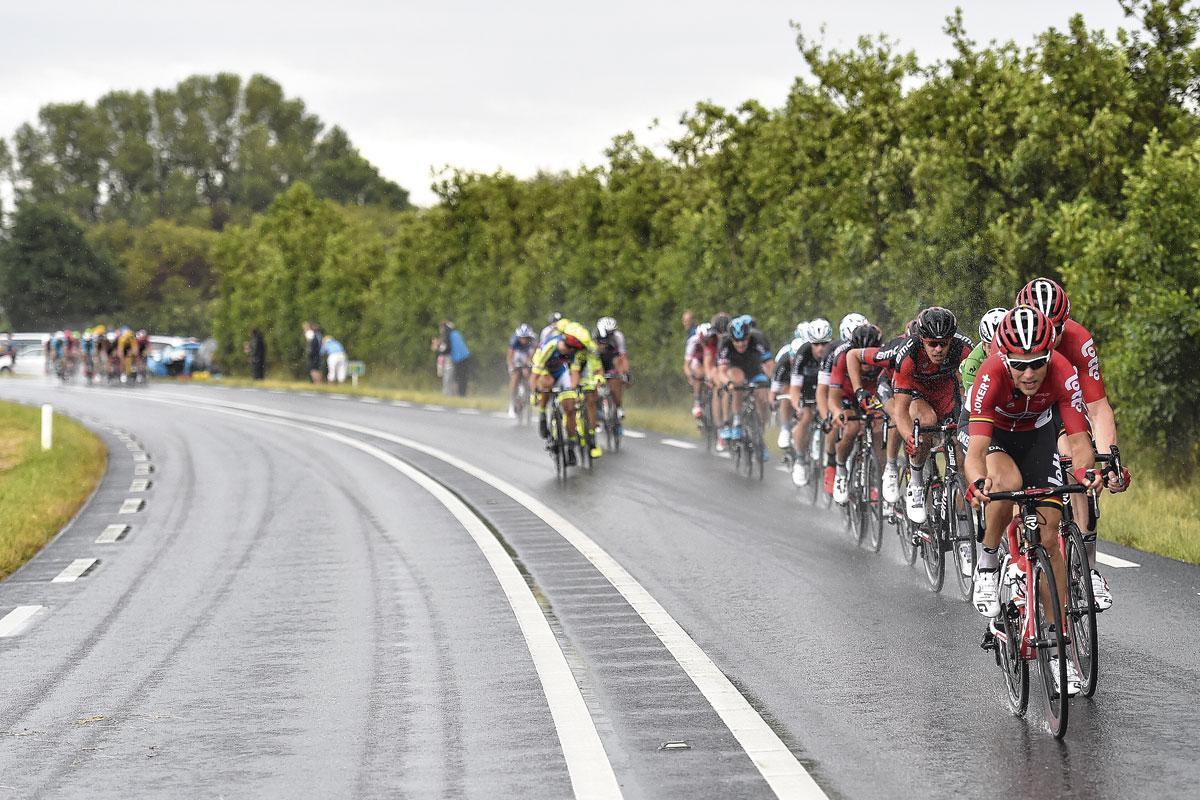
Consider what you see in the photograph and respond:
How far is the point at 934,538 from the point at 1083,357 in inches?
125

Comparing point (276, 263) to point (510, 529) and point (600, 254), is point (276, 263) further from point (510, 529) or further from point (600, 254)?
point (510, 529)

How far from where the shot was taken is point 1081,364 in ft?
25.9

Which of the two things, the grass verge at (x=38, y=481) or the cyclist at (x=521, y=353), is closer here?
the grass verge at (x=38, y=481)

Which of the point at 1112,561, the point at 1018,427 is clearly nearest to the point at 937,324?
the point at 1018,427

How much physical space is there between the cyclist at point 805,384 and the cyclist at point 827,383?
0.48ft

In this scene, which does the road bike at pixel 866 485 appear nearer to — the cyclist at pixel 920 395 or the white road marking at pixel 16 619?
the cyclist at pixel 920 395

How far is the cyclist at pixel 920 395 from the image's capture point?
35.9ft

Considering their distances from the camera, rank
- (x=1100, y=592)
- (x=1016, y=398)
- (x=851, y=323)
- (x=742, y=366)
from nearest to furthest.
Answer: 1. (x=1100, y=592)
2. (x=1016, y=398)
3. (x=851, y=323)
4. (x=742, y=366)

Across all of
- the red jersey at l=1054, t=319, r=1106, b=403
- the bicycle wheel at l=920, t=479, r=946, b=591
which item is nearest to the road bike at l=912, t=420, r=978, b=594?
the bicycle wheel at l=920, t=479, r=946, b=591

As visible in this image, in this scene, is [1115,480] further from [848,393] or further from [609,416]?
[609,416]

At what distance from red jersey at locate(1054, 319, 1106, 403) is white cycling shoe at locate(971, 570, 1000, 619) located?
1.01 meters

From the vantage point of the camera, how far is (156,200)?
119812 mm

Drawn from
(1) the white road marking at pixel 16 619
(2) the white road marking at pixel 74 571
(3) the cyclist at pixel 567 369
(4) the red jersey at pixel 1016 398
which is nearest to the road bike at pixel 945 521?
(4) the red jersey at pixel 1016 398

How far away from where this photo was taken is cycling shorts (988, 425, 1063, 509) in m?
7.50
